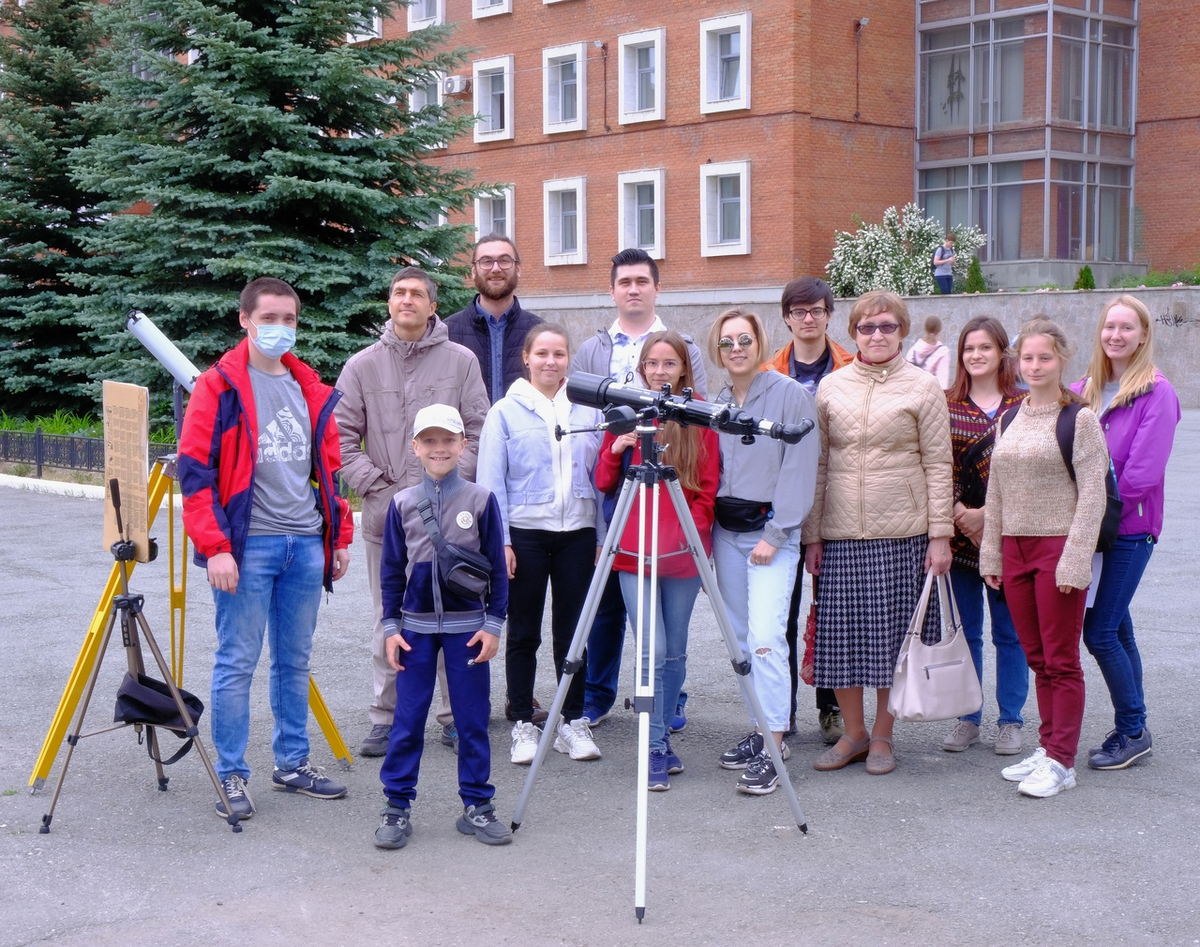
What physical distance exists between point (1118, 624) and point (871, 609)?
1.12 meters

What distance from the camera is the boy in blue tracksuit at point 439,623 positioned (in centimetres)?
519

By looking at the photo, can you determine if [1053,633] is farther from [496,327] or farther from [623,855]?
[496,327]

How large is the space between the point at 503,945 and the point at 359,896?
664 millimetres

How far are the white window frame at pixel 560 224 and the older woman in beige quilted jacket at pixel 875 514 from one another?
31.9m

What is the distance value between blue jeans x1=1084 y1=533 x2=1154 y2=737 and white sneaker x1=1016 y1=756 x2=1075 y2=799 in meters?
0.49

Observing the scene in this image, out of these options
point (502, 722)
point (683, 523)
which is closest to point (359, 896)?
point (683, 523)

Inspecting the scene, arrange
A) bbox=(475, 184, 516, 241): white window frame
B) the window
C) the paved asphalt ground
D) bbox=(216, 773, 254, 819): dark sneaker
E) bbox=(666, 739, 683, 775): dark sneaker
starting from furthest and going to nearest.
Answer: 1. bbox=(475, 184, 516, 241): white window frame
2. the window
3. bbox=(666, 739, 683, 775): dark sneaker
4. bbox=(216, 773, 254, 819): dark sneaker
5. the paved asphalt ground

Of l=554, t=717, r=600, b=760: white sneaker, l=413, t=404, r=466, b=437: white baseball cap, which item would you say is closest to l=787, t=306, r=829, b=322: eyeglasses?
l=413, t=404, r=466, b=437: white baseball cap

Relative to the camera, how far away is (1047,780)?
222 inches

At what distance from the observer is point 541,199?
38125 millimetres

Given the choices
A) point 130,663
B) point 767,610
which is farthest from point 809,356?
point 130,663

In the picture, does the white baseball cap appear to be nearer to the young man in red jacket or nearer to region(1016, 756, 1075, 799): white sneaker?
the young man in red jacket

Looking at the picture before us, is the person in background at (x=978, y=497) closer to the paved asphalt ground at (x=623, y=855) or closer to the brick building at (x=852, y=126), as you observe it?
the paved asphalt ground at (x=623, y=855)

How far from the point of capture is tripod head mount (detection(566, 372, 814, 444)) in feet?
15.8
